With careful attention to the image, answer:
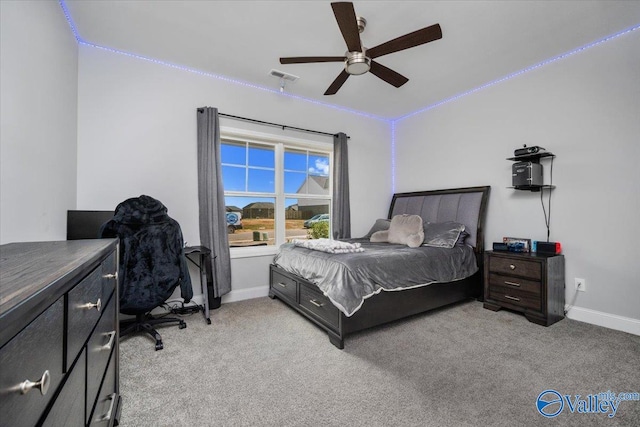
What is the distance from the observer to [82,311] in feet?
2.44

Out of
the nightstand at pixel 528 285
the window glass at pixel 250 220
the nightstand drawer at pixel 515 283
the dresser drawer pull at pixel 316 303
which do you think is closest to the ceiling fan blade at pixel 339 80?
the window glass at pixel 250 220

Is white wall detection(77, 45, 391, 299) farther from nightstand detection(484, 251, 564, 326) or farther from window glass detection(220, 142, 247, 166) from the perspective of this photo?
nightstand detection(484, 251, 564, 326)

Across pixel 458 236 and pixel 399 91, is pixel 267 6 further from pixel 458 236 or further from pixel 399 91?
pixel 458 236

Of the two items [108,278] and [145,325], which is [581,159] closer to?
[108,278]

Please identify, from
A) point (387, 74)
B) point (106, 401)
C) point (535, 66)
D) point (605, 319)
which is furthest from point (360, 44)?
point (605, 319)

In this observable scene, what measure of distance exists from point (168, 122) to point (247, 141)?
0.93 m

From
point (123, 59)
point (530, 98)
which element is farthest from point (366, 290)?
point (123, 59)

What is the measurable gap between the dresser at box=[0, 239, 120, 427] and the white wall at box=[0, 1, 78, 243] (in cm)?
99

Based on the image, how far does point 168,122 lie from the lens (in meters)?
3.06

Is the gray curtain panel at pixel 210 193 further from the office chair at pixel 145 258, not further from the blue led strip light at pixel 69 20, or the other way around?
the blue led strip light at pixel 69 20

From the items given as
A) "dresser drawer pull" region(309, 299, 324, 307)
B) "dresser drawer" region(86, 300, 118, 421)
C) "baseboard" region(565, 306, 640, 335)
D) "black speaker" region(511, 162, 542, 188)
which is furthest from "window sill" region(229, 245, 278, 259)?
"baseboard" region(565, 306, 640, 335)

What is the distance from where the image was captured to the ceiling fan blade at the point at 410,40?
1.86 m

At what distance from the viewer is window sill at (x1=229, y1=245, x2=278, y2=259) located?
11.3 feet

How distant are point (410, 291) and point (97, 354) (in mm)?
2352
